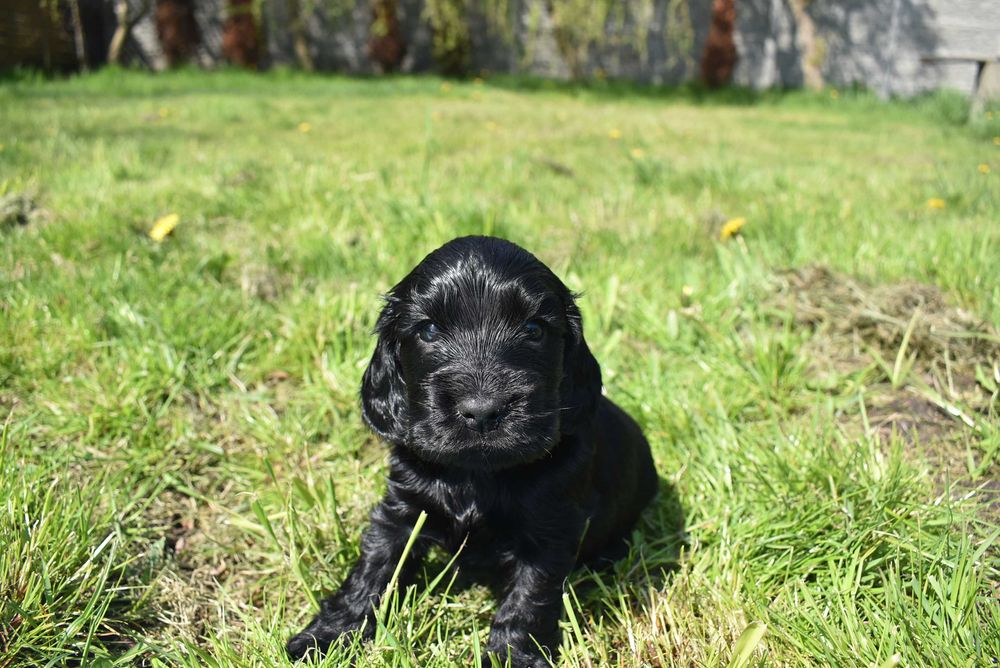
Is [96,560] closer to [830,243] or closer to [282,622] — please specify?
[282,622]

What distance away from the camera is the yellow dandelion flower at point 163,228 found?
365 centimetres

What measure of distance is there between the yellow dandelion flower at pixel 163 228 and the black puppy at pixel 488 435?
83.7 inches

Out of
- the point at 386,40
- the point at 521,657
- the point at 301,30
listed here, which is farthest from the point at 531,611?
the point at 386,40


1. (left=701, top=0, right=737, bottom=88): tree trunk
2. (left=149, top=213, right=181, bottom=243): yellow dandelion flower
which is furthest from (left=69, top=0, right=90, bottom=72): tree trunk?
(left=701, top=0, right=737, bottom=88): tree trunk

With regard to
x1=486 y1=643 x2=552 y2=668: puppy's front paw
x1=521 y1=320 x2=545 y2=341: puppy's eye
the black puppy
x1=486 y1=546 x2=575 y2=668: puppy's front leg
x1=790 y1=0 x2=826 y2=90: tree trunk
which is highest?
x1=790 y1=0 x2=826 y2=90: tree trunk

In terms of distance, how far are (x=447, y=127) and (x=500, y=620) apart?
6.91 metres

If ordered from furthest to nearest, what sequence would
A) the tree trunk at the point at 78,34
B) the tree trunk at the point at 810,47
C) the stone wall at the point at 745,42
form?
the stone wall at the point at 745,42 < the tree trunk at the point at 810,47 < the tree trunk at the point at 78,34

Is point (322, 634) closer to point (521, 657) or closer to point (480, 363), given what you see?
point (521, 657)

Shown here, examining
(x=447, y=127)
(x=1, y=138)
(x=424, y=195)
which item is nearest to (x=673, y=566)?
(x=424, y=195)

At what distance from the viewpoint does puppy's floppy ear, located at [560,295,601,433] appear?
1988mm

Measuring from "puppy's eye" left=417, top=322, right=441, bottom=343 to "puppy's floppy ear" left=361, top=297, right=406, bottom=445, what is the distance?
126 mm

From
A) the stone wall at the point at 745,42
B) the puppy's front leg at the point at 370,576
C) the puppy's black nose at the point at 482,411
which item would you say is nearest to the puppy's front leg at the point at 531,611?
the puppy's front leg at the point at 370,576

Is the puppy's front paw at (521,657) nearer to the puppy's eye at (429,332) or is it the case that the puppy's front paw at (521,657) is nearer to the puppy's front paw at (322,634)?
the puppy's front paw at (322,634)

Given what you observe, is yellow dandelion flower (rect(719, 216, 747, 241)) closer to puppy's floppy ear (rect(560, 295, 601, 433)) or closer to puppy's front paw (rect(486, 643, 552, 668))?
puppy's floppy ear (rect(560, 295, 601, 433))
